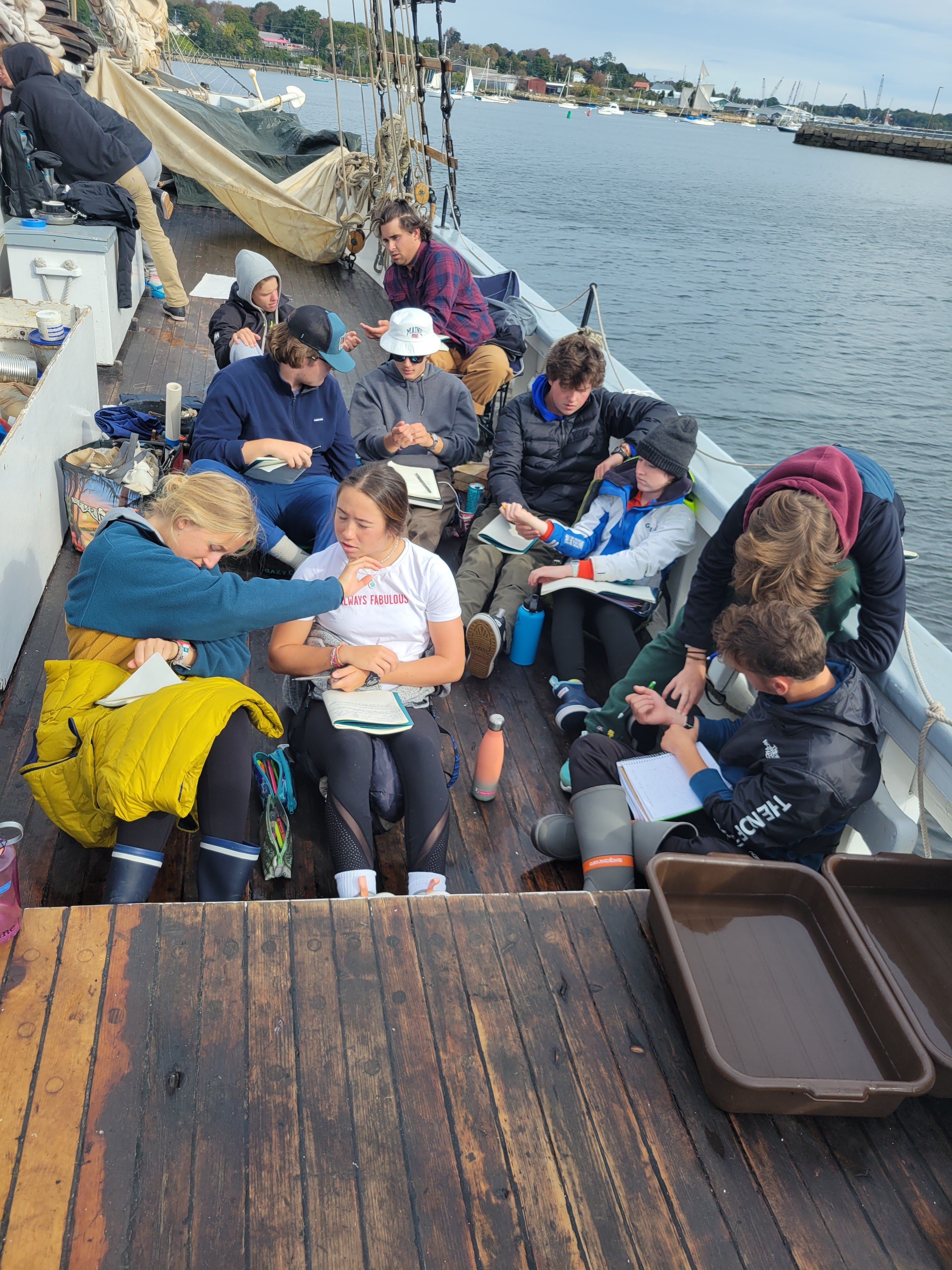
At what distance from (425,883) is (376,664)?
60cm

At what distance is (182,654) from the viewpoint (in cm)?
218

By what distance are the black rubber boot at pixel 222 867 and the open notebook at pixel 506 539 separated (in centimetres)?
183

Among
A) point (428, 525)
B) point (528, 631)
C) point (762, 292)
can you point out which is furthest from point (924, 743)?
point (762, 292)

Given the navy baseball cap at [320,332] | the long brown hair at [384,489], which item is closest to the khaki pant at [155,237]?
the navy baseball cap at [320,332]

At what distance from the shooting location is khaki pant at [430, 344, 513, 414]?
4.74 m

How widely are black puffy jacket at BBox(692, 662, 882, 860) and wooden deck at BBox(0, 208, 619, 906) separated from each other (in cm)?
58

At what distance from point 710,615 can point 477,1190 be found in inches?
71.4

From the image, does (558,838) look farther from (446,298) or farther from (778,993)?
(446,298)

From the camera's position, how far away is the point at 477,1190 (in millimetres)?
1346

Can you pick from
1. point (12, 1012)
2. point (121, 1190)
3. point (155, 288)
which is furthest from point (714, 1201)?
point (155, 288)

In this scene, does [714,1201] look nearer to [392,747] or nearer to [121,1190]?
[121,1190]

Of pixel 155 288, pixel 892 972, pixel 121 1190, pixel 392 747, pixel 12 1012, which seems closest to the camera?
pixel 121 1190

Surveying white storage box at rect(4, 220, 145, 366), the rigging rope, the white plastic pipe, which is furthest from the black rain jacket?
the rigging rope

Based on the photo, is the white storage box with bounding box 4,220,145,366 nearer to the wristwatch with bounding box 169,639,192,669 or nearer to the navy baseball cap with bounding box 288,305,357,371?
the navy baseball cap with bounding box 288,305,357,371
